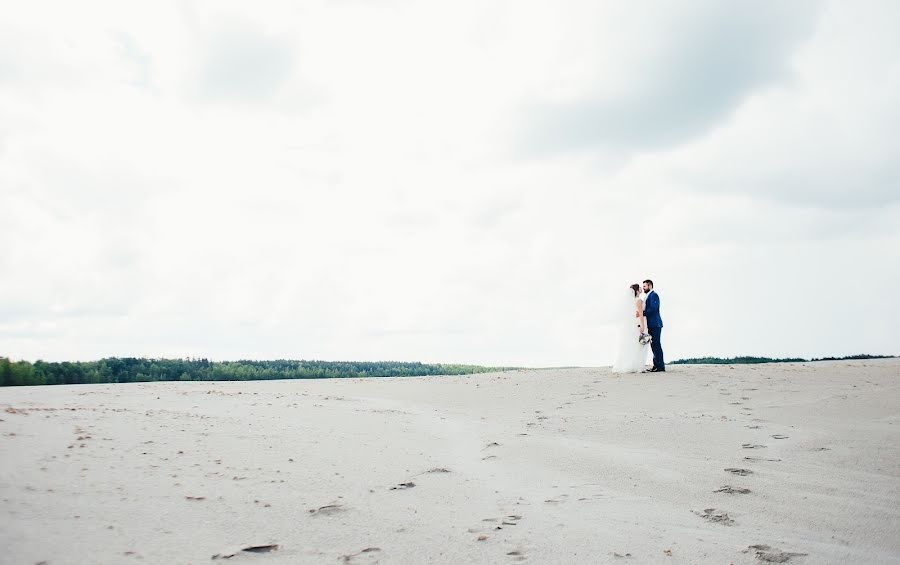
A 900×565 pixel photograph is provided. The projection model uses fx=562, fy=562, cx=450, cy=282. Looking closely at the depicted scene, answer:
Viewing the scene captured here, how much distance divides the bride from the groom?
0.67 feet

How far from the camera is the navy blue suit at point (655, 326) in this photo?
1455 centimetres

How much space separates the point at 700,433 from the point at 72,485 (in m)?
7.10

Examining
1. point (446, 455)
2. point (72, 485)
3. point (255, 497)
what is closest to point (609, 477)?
point (446, 455)

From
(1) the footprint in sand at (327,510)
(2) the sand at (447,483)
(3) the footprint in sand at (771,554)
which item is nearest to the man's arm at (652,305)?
(2) the sand at (447,483)

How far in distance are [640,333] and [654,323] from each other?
45 cm

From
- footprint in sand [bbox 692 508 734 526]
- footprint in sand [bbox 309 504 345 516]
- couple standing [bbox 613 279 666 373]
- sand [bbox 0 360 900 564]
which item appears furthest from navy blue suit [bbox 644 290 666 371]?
footprint in sand [bbox 309 504 345 516]

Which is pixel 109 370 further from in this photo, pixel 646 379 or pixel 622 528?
pixel 622 528

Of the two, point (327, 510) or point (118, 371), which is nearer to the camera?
point (327, 510)

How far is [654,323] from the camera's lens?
47.9 feet

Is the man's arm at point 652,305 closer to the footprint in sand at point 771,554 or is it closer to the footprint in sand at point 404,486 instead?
the footprint in sand at point 404,486

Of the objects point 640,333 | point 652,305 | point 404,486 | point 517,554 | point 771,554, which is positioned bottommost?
point 771,554

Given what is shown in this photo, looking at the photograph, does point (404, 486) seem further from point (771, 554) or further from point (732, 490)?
point (732, 490)

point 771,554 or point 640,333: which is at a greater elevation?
point 640,333

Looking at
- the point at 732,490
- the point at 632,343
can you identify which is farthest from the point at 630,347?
the point at 732,490
